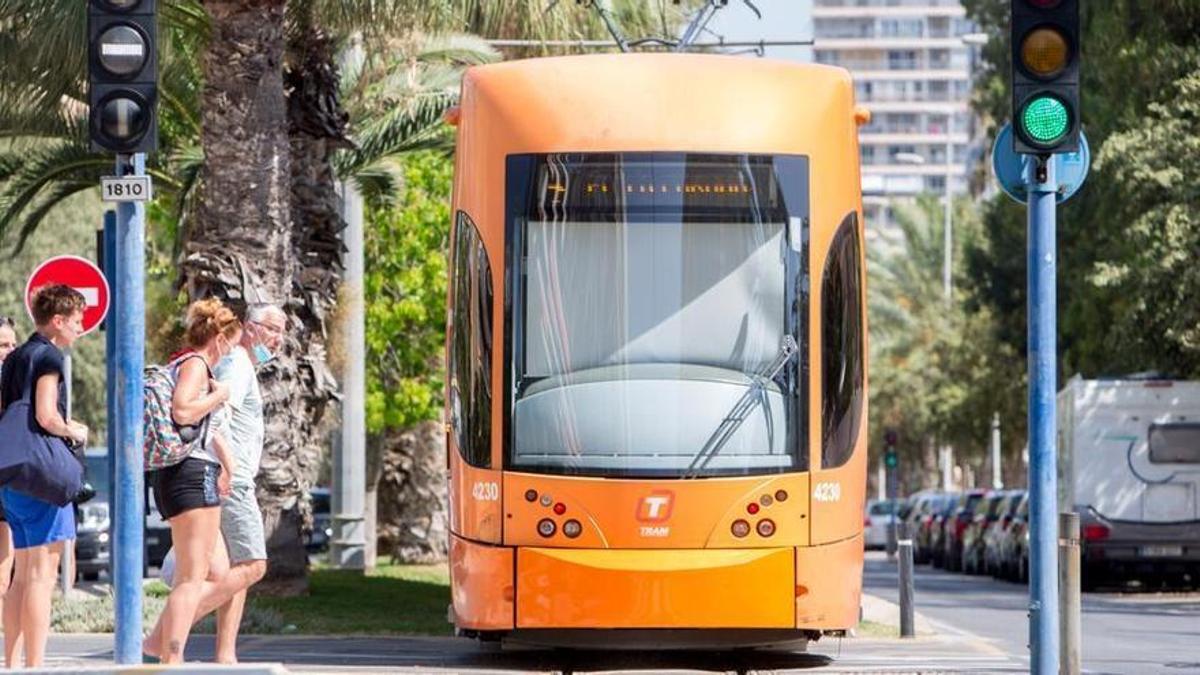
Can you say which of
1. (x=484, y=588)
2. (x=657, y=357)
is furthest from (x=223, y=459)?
(x=657, y=357)

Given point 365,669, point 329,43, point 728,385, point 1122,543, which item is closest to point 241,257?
point 329,43

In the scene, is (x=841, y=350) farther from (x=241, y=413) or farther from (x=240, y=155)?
(x=240, y=155)

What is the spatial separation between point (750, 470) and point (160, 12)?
36.0ft

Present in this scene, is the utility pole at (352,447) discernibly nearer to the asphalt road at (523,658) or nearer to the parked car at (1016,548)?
the parked car at (1016,548)

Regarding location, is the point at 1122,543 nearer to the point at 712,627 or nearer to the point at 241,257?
the point at 241,257

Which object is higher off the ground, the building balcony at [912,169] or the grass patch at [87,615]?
the building balcony at [912,169]

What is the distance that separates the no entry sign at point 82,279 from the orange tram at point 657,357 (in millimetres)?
5844

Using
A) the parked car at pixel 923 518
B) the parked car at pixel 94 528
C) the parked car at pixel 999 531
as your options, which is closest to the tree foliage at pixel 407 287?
the parked car at pixel 94 528

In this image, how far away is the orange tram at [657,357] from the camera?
1366 cm

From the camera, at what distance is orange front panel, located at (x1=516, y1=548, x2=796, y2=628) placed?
13.5 meters

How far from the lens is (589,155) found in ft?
46.9

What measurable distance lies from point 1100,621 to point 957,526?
21.9 m

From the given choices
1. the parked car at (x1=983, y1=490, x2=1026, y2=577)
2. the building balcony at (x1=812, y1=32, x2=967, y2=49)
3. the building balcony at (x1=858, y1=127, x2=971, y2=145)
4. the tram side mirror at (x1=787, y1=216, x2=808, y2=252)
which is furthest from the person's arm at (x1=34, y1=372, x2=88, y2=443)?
the building balcony at (x1=812, y1=32, x2=967, y2=49)

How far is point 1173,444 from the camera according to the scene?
32156 mm
